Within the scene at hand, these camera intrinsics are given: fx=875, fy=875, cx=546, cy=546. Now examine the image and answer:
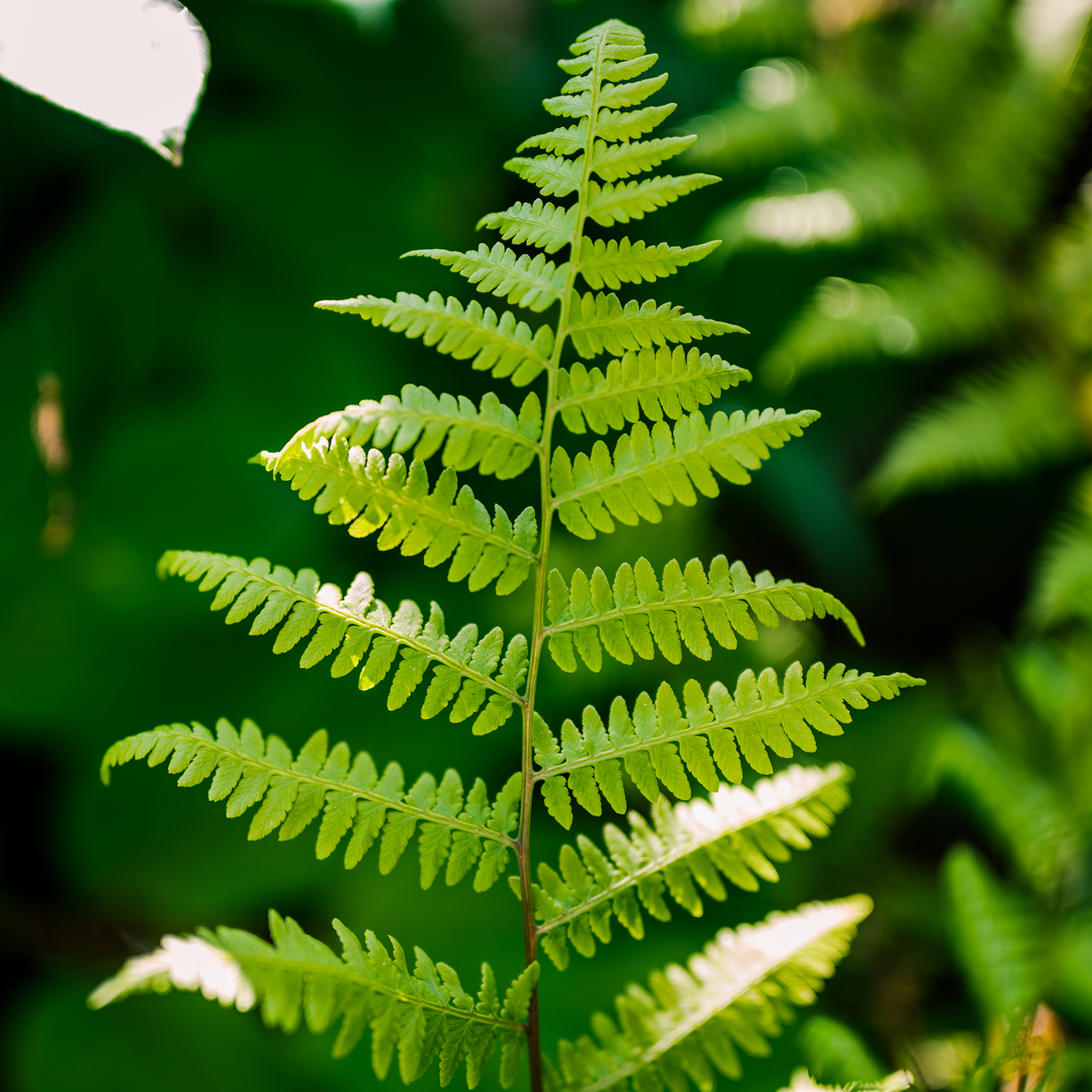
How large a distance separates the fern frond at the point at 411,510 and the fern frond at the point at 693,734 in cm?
10

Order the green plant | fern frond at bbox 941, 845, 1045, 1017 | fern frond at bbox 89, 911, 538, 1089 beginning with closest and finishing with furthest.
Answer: fern frond at bbox 89, 911, 538, 1089 < fern frond at bbox 941, 845, 1045, 1017 < the green plant

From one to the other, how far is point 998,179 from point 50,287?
1.47 metres

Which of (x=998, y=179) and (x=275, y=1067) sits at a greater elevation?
(x=998, y=179)

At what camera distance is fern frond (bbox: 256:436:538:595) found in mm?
466

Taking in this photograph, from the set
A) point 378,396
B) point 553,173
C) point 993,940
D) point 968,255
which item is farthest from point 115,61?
point 968,255

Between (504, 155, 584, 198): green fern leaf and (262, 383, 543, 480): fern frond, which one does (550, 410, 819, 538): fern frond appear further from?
(504, 155, 584, 198): green fern leaf

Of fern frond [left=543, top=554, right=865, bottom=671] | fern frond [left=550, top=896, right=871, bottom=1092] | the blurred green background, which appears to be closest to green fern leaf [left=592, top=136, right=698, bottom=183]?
fern frond [left=543, top=554, right=865, bottom=671]

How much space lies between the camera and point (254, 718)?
125cm

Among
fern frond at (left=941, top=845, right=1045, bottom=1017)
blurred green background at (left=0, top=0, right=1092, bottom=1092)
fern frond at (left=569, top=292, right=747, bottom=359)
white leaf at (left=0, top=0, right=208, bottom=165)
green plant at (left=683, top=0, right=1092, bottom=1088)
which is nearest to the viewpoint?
fern frond at (left=569, top=292, right=747, bottom=359)

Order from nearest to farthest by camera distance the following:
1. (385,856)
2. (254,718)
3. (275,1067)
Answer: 1. (385,856)
2. (275,1067)
3. (254,718)

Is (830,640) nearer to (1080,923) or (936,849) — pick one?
(936,849)

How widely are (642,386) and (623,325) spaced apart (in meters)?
0.04

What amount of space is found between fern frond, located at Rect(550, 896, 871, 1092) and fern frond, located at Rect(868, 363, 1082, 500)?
0.77 m

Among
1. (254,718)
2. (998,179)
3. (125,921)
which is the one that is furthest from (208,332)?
(998,179)
